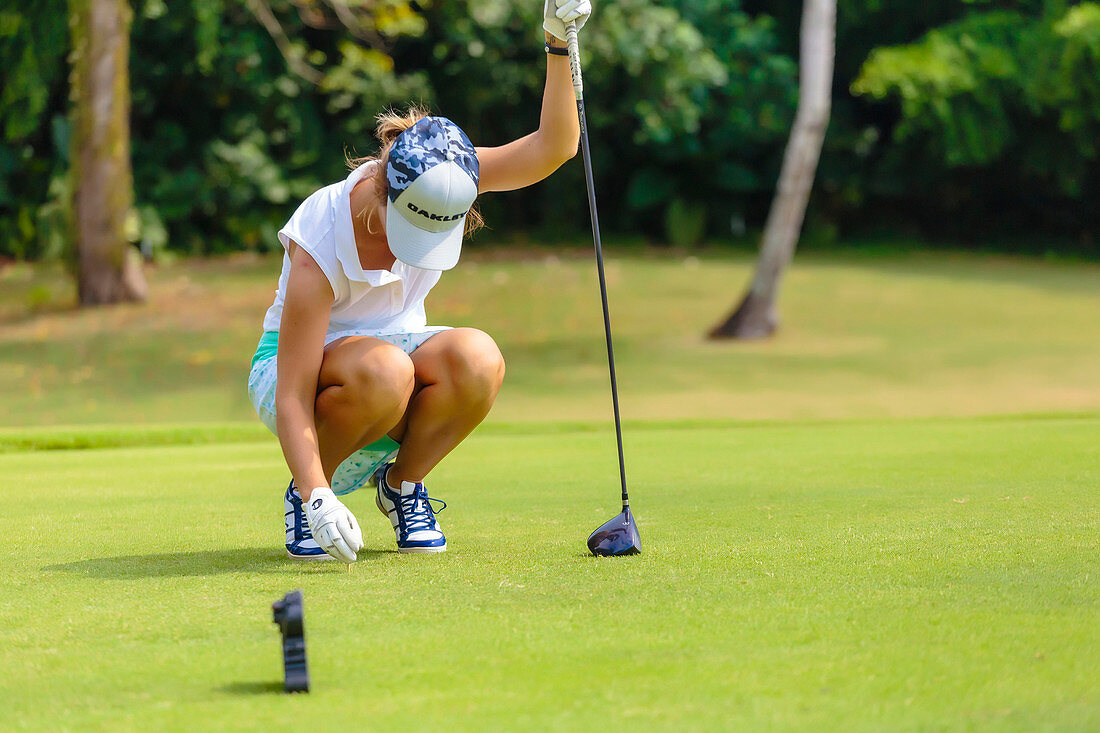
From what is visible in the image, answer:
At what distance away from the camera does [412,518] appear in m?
3.03

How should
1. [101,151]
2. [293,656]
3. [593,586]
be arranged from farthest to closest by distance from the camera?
[101,151] < [593,586] < [293,656]

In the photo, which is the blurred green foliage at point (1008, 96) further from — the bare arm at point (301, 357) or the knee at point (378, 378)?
the bare arm at point (301, 357)

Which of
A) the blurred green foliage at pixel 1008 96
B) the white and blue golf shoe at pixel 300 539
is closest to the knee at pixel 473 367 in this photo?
the white and blue golf shoe at pixel 300 539

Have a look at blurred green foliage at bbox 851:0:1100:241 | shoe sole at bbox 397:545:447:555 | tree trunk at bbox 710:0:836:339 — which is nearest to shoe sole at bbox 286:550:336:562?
shoe sole at bbox 397:545:447:555

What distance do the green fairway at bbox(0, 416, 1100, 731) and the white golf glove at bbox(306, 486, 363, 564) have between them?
0.06 metres

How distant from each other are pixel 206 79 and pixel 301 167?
1742 millimetres

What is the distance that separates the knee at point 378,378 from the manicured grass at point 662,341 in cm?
652

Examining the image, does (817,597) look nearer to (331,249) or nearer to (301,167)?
(331,249)

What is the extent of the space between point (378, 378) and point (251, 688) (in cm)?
120

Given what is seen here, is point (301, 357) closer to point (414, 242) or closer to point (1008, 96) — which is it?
point (414, 242)

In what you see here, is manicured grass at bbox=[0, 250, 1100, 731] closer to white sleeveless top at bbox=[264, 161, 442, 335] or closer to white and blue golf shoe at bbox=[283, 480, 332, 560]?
white and blue golf shoe at bbox=[283, 480, 332, 560]

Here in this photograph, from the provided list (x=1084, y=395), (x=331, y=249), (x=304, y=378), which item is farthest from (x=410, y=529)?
(x=1084, y=395)

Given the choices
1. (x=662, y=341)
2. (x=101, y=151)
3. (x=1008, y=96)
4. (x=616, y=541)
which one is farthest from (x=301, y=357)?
(x=1008, y=96)

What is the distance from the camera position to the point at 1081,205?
19.4m
